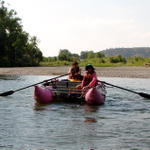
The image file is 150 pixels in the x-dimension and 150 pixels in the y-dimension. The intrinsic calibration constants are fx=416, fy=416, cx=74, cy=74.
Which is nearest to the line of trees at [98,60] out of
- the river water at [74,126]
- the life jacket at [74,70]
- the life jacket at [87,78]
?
the life jacket at [74,70]

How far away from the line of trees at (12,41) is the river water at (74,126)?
1985 inches

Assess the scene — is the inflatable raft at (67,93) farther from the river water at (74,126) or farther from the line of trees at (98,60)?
the line of trees at (98,60)

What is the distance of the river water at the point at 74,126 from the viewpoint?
9266 millimetres

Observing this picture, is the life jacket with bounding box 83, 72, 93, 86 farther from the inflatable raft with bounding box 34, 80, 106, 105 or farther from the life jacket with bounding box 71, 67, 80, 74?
the life jacket with bounding box 71, 67, 80, 74

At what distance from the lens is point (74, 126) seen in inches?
450

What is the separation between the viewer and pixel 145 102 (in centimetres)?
1781

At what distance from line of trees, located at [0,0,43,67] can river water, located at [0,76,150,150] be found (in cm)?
5043

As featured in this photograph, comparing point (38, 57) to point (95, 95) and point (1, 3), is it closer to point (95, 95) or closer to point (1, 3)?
point (1, 3)

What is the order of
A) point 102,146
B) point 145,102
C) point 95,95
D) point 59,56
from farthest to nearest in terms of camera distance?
point 59,56 < point 145,102 < point 95,95 < point 102,146

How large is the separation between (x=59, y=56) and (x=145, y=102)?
7884 centimetres

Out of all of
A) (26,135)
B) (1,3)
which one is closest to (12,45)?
(1,3)

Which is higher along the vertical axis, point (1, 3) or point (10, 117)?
point (1, 3)

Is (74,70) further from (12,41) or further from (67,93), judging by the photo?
(12,41)

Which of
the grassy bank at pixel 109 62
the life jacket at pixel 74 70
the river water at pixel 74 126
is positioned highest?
the life jacket at pixel 74 70
